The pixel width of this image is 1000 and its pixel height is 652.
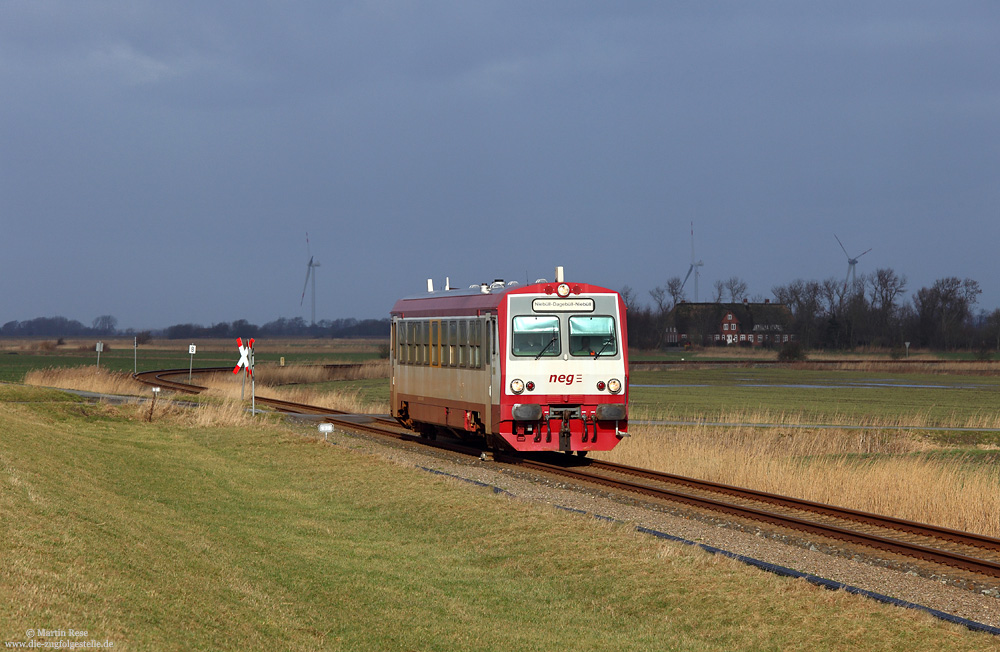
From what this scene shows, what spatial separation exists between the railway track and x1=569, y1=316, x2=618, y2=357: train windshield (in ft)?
7.71

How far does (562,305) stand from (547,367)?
4.29ft

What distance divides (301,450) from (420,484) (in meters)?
5.63

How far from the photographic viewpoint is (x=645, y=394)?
51.0m

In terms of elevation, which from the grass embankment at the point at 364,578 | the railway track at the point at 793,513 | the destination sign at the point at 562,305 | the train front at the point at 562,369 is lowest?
the railway track at the point at 793,513

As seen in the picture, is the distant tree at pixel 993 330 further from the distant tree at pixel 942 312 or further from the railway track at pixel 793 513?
the railway track at pixel 793 513

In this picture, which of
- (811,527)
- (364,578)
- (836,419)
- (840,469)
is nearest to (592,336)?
(840,469)

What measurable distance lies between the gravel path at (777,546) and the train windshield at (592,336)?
274 centimetres

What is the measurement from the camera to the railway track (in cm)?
1267

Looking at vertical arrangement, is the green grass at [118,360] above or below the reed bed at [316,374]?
above

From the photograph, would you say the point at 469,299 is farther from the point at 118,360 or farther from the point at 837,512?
the point at 118,360

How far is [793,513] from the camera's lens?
52.3 feet

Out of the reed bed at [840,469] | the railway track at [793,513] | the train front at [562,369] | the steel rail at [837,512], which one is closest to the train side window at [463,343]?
the train front at [562,369]

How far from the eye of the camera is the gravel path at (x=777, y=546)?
1051cm

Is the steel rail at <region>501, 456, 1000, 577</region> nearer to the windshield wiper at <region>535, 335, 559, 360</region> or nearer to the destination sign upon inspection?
the windshield wiper at <region>535, 335, 559, 360</region>
